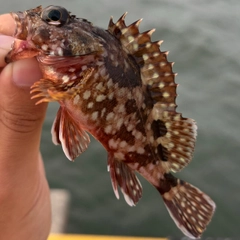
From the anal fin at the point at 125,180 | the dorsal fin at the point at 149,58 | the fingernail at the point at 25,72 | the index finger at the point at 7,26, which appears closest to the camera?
the fingernail at the point at 25,72

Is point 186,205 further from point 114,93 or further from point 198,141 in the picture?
point 198,141

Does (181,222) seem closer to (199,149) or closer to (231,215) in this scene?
(231,215)

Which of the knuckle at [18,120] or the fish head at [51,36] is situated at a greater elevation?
the fish head at [51,36]

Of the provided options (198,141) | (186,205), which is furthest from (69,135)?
(198,141)

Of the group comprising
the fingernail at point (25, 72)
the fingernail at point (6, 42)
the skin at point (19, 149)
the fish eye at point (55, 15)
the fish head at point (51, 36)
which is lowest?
the skin at point (19, 149)

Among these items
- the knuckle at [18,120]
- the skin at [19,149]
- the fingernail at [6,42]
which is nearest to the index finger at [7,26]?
the skin at [19,149]

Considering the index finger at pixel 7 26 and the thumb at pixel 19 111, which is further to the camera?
the index finger at pixel 7 26

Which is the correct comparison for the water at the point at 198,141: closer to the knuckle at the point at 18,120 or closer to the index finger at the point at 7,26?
the knuckle at the point at 18,120
